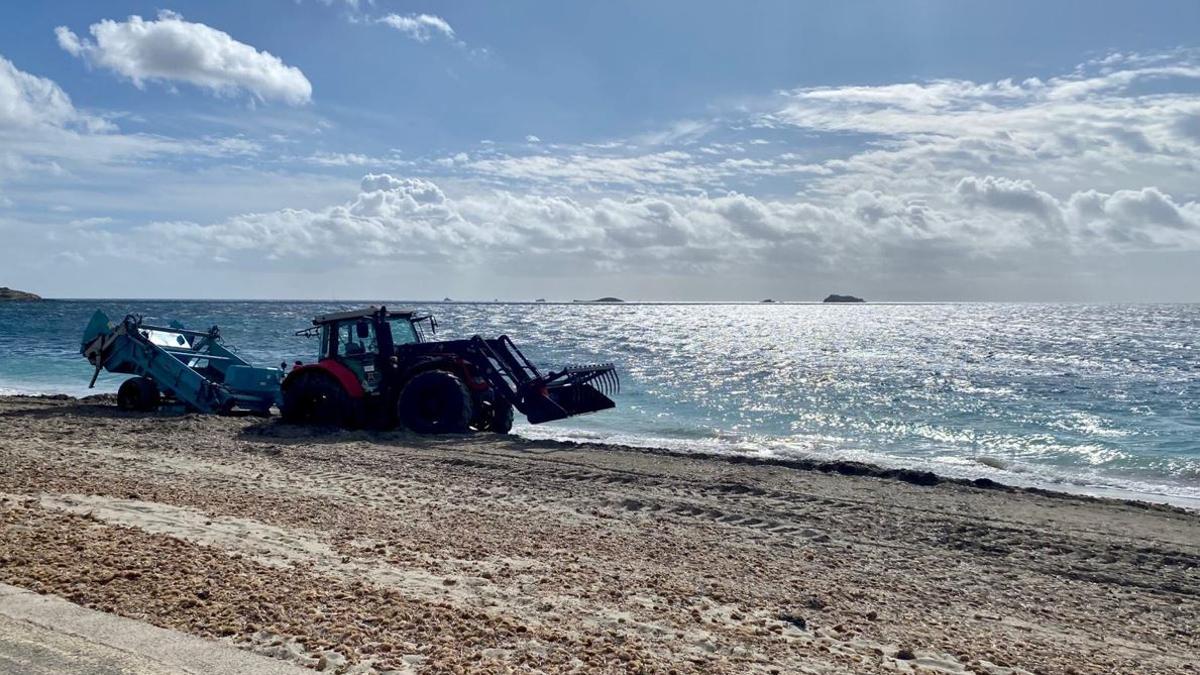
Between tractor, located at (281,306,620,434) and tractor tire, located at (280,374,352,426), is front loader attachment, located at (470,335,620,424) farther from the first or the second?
tractor tire, located at (280,374,352,426)

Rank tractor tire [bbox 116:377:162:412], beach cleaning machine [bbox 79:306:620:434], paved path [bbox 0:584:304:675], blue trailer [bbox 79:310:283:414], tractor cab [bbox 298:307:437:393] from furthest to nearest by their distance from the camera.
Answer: tractor tire [bbox 116:377:162:412], blue trailer [bbox 79:310:283:414], tractor cab [bbox 298:307:437:393], beach cleaning machine [bbox 79:306:620:434], paved path [bbox 0:584:304:675]

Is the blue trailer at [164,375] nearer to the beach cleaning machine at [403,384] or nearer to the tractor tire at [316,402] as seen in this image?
the beach cleaning machine at [403,384]

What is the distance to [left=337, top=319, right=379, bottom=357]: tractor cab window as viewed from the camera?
54.0 feet

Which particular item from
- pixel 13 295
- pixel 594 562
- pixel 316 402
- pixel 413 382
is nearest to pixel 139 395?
pixel 316 402

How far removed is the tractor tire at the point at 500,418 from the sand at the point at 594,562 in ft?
10.6

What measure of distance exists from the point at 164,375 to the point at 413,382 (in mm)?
5253

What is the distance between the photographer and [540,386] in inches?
628

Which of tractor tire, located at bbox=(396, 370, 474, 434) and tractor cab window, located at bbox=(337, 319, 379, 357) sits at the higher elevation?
tractor cab window, located at bbox=(337, 319, 379, 357)

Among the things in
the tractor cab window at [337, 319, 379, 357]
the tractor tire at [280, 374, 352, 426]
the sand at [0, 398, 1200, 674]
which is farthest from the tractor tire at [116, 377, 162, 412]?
the sand at [0, 398, 1200, 674]

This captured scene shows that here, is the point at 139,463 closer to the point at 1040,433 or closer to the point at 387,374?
the point at 387,374

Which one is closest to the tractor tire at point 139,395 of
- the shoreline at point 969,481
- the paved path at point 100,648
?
the shoreline at point 969,481

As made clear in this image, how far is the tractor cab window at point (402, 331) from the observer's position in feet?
54.8

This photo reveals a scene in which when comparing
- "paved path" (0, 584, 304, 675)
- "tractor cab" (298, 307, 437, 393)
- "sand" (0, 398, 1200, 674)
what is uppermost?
"tractor cab" (298, 307, 437, 393)

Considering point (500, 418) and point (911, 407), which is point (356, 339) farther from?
point (911, 407)
